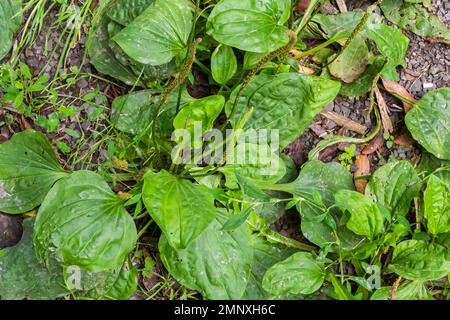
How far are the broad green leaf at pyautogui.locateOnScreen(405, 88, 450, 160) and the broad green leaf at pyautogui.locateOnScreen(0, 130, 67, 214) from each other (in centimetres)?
128

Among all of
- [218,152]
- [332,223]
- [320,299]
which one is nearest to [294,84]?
[218,152]

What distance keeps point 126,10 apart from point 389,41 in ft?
3.11

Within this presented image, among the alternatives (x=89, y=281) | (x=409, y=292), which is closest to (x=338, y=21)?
(x=409, y=292)

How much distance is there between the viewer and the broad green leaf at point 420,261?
1874 millimetres

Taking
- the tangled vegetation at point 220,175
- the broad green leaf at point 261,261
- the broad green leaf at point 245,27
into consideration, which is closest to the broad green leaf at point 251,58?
the tangled vegetation at point 220,175

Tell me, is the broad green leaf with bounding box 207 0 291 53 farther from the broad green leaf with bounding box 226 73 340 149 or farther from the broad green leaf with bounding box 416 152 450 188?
the broad green leaf with bounding box 416 152 450 188

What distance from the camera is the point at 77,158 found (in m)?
1.97

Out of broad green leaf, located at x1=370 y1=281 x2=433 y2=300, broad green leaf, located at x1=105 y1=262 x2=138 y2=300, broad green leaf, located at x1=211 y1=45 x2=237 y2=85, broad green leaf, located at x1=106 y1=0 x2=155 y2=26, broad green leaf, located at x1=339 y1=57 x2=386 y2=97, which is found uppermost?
broad green leaf, located at x1=106 y1=0 x2=155 y2=26

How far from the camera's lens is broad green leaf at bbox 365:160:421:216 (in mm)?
1992

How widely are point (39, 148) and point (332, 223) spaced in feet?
3.32

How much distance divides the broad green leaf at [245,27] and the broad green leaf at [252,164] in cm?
33

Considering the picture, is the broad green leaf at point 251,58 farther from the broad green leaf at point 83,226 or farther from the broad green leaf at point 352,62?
the broad green leaf at point 83,226

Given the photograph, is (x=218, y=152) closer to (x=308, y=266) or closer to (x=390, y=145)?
(x=308, y=266)

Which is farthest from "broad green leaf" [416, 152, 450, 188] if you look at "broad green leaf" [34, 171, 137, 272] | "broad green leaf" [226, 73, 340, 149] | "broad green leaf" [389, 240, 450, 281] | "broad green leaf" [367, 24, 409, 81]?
"broad green leaf" [34, 171, 137, 272]
